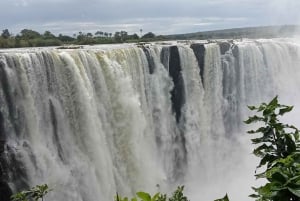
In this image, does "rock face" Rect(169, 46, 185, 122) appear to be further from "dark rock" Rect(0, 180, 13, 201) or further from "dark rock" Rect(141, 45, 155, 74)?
"dark rock" Rect(0, 180, 13, 201)

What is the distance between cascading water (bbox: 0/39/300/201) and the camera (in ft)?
36.7

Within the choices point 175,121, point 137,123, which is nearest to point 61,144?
point 137,123

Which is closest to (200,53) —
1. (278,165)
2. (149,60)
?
(149,60)

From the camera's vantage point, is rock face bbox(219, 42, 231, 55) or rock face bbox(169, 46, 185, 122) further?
rock face bbox(219, 42, 231, 55)

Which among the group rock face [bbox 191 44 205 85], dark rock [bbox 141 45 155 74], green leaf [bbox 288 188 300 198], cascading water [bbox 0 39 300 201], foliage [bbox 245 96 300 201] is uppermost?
rock face [bbox 191 44 205 85]

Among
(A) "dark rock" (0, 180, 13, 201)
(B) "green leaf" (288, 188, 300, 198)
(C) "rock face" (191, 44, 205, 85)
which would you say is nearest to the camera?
(B) "green leaf" (288, 188, 300, 198)

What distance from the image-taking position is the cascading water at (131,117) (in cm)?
1117

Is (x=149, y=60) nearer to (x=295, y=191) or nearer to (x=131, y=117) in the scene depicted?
(x=131, y=117)

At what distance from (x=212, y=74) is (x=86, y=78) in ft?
28.3

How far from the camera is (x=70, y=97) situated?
40.8 ft

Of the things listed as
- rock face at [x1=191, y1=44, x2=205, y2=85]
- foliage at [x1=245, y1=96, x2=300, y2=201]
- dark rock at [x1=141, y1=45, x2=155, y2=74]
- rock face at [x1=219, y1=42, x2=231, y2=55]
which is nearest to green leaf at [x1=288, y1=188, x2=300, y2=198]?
foliage at [x1=245, y1=96, x2=300, y2=201]

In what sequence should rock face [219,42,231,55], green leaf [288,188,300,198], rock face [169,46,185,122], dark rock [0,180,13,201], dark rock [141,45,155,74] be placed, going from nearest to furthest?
green leaf [288,188,300,198] → dark rock [0,180,13,201] → dark rock [141,45,155,74] → rock face [169,46,185,122] → rock face [219,42,231,55]

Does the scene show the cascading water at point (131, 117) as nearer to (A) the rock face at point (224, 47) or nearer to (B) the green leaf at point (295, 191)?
(A) the rock face at point (224, 47)

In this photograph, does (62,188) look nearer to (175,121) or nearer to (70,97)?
(70,97)
